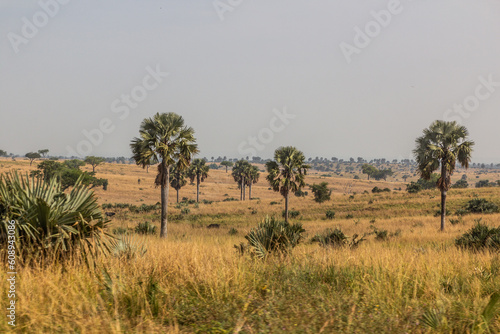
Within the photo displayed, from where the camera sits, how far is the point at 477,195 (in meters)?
54.8

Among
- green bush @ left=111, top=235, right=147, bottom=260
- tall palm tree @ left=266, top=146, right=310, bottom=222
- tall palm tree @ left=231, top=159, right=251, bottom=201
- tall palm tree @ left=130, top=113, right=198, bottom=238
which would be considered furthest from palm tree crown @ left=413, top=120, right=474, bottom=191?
tall palm tree @ left=231, top=159, right=251, bottom=201

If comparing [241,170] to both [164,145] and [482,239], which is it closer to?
[164,145]

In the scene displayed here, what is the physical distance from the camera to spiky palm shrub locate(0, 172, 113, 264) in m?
6.54

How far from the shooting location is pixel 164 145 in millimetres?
28125

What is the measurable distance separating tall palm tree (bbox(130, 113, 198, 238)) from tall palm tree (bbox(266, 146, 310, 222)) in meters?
12.3

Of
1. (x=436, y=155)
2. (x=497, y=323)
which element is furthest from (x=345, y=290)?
(x=436, y=155)

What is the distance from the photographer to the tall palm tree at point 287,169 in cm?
3941

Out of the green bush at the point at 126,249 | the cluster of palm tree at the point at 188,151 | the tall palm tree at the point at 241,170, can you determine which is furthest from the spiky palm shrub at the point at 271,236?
the tall palm tree at the point at 241,170

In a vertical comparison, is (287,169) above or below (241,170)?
below

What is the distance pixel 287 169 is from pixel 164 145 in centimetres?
1559

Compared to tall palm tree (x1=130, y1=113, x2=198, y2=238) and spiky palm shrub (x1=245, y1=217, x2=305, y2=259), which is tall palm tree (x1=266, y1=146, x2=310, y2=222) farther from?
spiky palm shrub (x1=245, y1=217, x2=305, y2=259)

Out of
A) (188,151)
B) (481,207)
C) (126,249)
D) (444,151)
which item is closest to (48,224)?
(126,249)

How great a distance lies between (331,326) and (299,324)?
395 millimetres

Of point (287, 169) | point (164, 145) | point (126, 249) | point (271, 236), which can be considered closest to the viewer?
point (126, 249)
